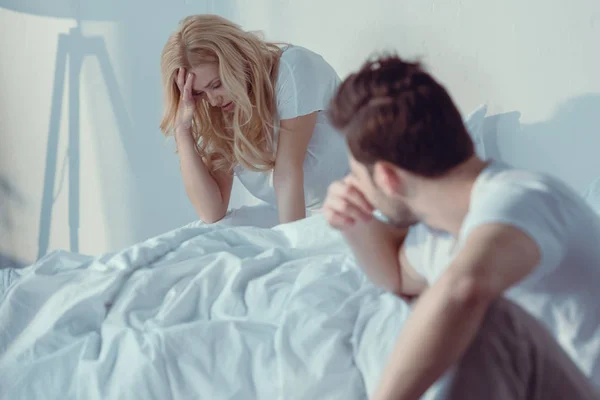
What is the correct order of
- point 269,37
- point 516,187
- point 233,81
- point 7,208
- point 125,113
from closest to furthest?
1. point 516,187
2. point 233,81
3. point 269,37
4. point 125,113
5. point 7,208

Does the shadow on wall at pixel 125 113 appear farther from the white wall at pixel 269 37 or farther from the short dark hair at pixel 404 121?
the short dark hair at pixel 404 121

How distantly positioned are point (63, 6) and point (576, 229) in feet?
8.54

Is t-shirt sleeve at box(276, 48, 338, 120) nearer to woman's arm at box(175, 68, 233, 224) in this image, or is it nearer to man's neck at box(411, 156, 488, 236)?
woman's arm at box(175, 68, 233, 224)

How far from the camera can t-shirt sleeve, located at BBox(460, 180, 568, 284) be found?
0.85m

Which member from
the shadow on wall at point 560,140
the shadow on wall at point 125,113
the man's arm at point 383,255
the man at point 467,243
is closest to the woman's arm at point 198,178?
the shadow on wall at point 125,113

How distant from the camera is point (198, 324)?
133 cm

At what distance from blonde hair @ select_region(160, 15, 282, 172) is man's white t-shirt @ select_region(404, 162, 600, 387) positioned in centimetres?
125

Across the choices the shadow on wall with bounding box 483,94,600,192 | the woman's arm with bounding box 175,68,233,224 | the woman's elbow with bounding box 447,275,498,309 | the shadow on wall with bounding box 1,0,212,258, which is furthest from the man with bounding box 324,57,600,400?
the shadow on wall with bounding box 1,0,212,258

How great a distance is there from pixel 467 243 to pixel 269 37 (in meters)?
1.98

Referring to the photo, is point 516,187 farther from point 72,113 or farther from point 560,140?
point 72,113

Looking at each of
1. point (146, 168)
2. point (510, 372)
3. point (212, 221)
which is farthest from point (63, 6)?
point (510, 372)

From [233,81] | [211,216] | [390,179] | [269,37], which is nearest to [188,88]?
[233,81]

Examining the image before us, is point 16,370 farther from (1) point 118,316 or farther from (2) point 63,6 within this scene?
(2) point 63,6

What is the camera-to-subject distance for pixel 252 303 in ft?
4.67
